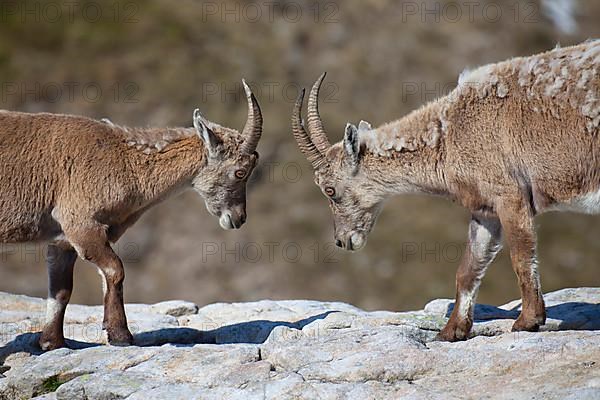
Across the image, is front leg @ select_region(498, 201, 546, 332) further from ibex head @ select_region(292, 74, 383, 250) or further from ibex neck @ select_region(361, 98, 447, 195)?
ibex head @ select_region(292, 74, 383, 250)

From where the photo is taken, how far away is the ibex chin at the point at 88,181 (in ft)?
50.4

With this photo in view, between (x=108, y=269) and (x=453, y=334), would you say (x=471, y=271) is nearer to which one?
(x=453, y=334)

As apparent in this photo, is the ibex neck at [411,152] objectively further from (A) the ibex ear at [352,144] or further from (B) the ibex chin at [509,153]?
(A) the ibex ear at [352,144]

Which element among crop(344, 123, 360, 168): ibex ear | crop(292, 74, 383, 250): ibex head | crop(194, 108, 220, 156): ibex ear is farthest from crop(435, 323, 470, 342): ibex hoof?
crop(194, 108, 220, 156): ibex ear

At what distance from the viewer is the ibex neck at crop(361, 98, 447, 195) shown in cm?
1523

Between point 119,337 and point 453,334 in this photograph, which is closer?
point 453,334

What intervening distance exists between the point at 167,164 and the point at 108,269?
7.12ft

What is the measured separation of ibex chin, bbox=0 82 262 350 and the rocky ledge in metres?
1.09

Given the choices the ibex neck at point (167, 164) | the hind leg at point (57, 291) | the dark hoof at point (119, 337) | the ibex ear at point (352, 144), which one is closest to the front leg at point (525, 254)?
the ibex ear at point (352, 144)

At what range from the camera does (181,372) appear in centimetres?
1357

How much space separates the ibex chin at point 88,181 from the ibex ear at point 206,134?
0.05 ft

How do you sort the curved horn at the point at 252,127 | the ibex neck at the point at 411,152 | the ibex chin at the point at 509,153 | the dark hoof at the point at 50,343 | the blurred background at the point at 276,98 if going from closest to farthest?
the ibex chin at the point at 509,153 → the ibex neck at the point at 411,152 → the dark hoof at the point at 50,343 → the curved horn at the point at 252,127 → the blurred background at the point at 276,98

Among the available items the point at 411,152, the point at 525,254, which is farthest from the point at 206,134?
the point at 525,254

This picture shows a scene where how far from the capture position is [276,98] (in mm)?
52781
